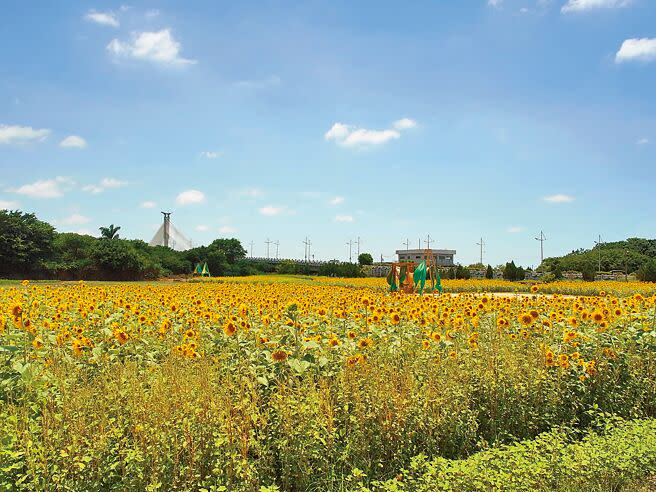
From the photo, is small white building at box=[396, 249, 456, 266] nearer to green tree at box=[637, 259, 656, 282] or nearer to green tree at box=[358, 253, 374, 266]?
green tree at box=[358, 253, 374, 266]

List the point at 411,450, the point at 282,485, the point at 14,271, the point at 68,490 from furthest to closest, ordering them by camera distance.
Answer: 1. the point at 14,271
2. the point at 411,450
3. the point at 282,485
4. the point at 68,490

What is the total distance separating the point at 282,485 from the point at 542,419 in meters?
2.57

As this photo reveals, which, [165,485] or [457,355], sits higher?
[457,355]

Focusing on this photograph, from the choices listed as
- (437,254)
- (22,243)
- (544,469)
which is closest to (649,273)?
(544,469)

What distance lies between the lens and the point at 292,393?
12.4 ft

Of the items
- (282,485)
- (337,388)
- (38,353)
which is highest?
(38,353)

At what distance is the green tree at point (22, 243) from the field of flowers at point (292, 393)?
3230 cm

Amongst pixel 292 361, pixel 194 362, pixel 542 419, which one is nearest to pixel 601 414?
pixel 542 419

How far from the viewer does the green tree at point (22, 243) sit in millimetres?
33312

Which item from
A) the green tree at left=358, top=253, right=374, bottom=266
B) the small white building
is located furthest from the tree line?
the small white building

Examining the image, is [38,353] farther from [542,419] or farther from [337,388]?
[542,419]

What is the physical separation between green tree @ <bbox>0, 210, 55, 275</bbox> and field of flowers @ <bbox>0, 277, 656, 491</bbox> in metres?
32.3

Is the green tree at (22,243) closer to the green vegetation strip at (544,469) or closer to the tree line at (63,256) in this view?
the tree line at (63,256)

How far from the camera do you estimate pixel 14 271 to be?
34.1m
